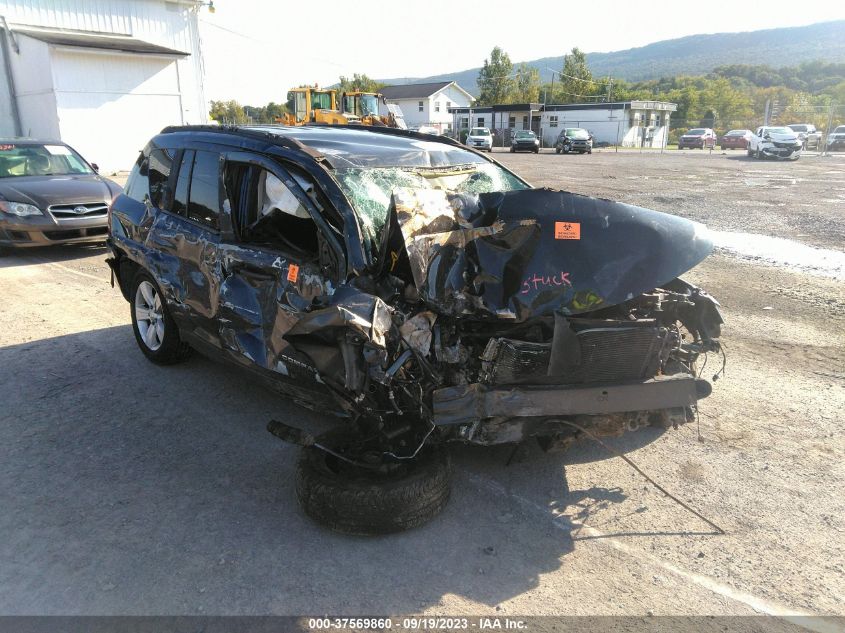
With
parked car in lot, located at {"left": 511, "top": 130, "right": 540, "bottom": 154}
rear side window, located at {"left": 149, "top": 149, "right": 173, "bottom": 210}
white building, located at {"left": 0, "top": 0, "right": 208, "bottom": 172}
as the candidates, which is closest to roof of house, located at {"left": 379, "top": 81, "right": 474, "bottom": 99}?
parked car in lot, located at {"left": 511, "top": 130, "right": 540, "bottom": 154}

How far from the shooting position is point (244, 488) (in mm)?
3689

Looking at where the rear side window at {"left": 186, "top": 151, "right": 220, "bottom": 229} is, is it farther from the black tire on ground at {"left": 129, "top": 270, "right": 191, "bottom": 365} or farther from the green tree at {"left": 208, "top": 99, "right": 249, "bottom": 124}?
the green tree at {"left": 208, "top": 99, "right": 249, "bottom": 124}

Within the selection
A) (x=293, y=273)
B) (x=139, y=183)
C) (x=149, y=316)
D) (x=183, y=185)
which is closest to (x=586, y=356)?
(x=293, y=273)

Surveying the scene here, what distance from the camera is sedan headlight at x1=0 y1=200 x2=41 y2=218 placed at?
30.7 ft

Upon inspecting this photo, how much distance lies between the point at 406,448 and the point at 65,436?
2546 millimetres

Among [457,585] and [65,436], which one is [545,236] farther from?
[65,436]

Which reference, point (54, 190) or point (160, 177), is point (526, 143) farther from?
point (160, 177)

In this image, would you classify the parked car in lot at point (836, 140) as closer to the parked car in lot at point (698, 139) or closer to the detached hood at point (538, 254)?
the parked car in lot at point (698, 139)

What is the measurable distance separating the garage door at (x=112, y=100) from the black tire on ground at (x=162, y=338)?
20.8 metres

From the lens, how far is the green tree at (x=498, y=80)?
273 ft

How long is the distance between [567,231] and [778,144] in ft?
110

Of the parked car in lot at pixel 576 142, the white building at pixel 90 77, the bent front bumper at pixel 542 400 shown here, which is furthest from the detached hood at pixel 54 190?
the parked car in lot at pixel 576 142

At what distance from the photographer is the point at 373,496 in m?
3.18

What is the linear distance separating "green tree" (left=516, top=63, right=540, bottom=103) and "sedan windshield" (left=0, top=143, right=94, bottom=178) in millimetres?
78366
